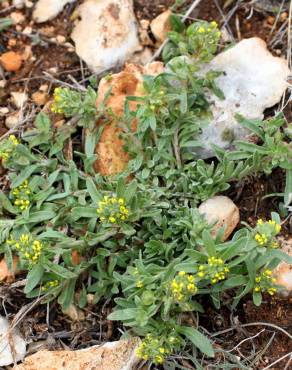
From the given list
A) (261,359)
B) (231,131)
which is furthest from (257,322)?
(231,131)

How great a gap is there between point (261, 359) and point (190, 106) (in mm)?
1700

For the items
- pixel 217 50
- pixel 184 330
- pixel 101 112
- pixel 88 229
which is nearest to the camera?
pixel 184 330

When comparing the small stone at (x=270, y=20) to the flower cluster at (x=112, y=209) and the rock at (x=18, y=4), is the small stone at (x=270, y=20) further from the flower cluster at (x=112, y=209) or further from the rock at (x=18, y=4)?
the flower cluster at (x=112, y=209)

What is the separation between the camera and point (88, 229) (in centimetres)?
384

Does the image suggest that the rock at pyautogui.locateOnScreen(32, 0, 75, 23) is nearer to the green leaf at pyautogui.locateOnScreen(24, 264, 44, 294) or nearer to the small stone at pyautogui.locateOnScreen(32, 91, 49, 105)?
the small stone at pyautogui.locateOnScreen(32, 91, 49, 105)


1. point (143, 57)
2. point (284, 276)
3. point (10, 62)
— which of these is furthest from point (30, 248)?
point (143, 57)

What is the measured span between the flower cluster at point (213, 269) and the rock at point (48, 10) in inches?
94.8

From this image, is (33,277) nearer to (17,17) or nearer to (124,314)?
(124,314)

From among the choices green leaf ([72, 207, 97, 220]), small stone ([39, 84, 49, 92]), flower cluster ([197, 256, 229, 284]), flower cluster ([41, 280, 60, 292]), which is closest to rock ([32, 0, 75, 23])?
small stone ([39, 84, 49, 92])

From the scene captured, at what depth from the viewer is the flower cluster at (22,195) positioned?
3.91m

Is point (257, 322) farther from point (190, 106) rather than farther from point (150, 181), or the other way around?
point (190, 106)

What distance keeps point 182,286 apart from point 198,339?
455 mm

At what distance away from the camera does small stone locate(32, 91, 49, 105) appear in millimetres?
4461

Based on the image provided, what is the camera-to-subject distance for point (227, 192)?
13.6 feet
